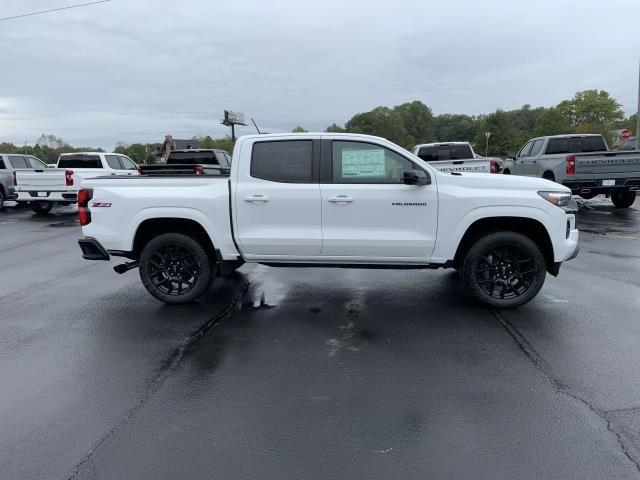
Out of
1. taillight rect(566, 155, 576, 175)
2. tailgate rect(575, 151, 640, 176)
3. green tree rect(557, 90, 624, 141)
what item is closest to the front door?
taillight rect(566, 155, 576, 175)

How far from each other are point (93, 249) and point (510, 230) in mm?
4751

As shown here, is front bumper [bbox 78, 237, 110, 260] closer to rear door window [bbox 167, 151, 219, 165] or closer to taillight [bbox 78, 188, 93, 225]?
taillight [bbox 78, 188, 93, 225]

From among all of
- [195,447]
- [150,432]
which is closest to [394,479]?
[195,447]

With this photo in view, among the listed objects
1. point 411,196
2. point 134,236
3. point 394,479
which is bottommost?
point 394,479

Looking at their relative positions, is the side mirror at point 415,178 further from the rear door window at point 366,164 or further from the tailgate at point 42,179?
the tailgate at point 42,179

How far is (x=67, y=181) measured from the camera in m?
15.0

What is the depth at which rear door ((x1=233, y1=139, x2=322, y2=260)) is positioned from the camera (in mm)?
5543

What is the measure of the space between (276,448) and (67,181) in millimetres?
14351

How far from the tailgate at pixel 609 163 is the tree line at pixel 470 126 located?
42.6 meters

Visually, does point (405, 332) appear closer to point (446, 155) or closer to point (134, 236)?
point (134, 236)

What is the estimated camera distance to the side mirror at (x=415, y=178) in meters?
5.21

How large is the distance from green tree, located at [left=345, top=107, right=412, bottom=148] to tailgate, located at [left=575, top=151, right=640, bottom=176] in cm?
9992

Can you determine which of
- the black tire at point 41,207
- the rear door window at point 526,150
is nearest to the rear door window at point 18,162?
the black tire at point 41,207

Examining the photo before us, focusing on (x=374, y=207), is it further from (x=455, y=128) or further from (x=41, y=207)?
(x=455, y=128)
